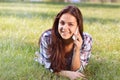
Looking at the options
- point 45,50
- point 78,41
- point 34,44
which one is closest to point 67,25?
point 78,41

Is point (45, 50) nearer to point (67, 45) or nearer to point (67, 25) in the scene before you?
point (67, 45)

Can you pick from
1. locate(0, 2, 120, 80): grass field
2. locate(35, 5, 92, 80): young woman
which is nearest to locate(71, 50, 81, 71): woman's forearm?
locate(35, 5, 92, 80): young woman

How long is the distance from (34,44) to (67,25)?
2.88ft

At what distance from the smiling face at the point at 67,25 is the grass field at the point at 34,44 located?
1.05 ft

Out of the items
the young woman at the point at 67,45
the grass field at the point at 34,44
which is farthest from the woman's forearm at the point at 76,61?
the grass field at the point at 34,44

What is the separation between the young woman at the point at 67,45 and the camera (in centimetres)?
312

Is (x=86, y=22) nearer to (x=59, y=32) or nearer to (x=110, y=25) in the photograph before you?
(x=110, y=25)

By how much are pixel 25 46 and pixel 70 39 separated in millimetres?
707

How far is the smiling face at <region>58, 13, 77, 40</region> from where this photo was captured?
3.11 metres

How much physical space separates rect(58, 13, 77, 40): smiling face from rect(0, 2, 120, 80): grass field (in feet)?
1.05

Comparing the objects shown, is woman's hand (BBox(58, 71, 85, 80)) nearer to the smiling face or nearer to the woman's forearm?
the woman's forearm

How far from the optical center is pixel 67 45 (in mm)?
3254

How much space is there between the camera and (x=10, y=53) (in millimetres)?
3543

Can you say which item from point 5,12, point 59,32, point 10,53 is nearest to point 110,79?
point 59,32
